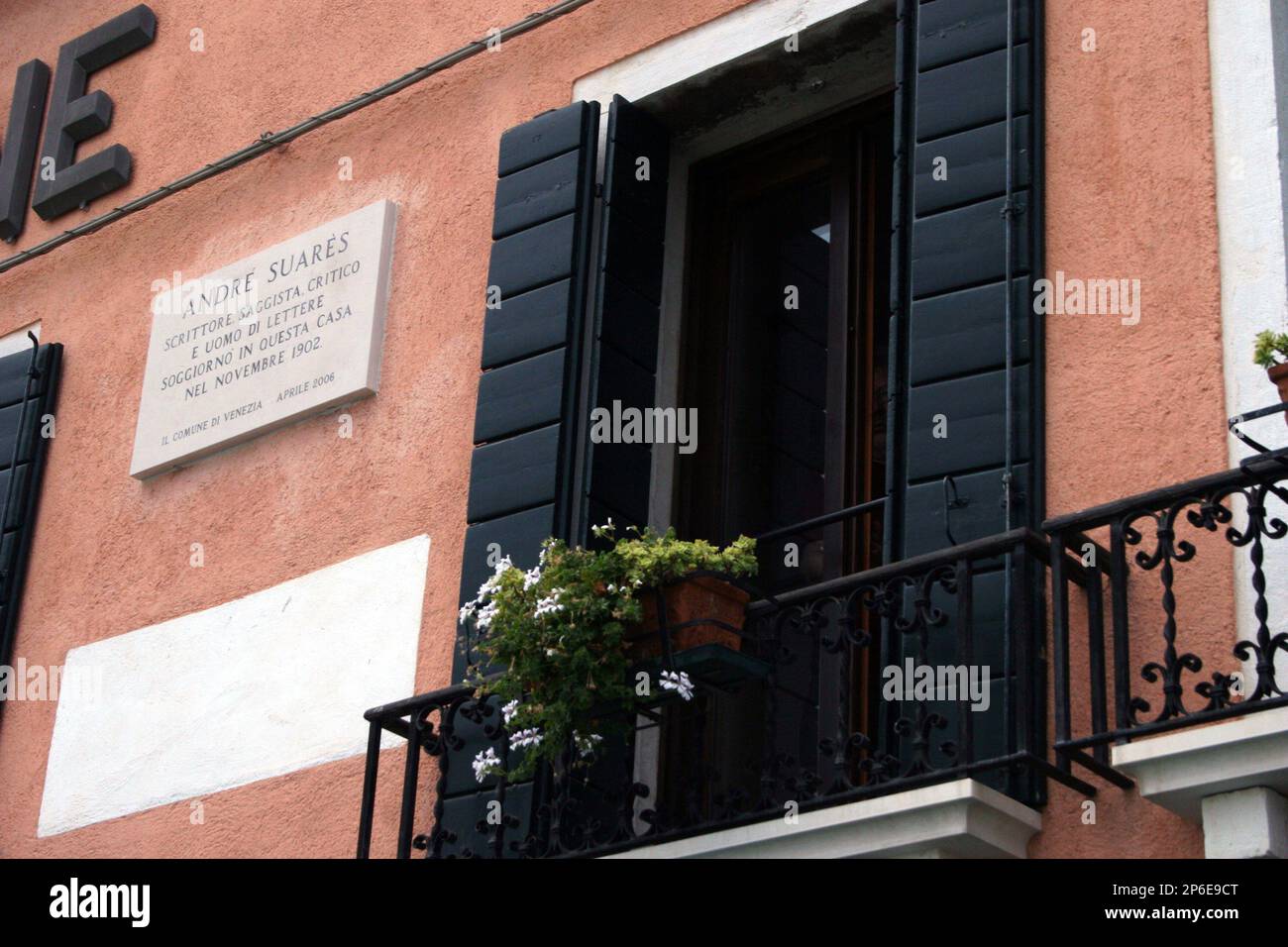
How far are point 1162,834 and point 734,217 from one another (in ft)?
10.3

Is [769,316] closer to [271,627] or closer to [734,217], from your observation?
[734,217]

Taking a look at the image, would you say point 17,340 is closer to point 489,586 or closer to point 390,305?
point 390,305

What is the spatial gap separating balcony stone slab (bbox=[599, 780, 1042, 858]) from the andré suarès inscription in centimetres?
285

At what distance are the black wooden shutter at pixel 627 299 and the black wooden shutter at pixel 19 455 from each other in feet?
9.12

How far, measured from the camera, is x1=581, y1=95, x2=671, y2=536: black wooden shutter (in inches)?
297

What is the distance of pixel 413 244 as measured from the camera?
8484 mm

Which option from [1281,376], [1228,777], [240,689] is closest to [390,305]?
[240,689]

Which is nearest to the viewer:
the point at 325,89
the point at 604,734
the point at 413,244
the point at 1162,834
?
the point at 1162,834

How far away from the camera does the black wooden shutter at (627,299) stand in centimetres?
754

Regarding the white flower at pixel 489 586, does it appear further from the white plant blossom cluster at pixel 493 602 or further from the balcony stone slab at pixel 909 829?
the balcony stone slab at pixel 909 829

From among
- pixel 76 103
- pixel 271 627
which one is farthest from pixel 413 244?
pixel 76 103

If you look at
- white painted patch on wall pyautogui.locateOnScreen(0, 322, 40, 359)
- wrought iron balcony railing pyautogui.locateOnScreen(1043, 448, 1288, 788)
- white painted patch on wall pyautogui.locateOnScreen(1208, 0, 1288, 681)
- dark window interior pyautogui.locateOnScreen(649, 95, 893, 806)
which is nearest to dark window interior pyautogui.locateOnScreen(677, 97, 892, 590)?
dark window interior pyautogui.locateOnScreen(649, 95, 893, 806)

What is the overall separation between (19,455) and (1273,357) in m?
5.39

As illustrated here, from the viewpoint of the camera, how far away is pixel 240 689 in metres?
8.12
